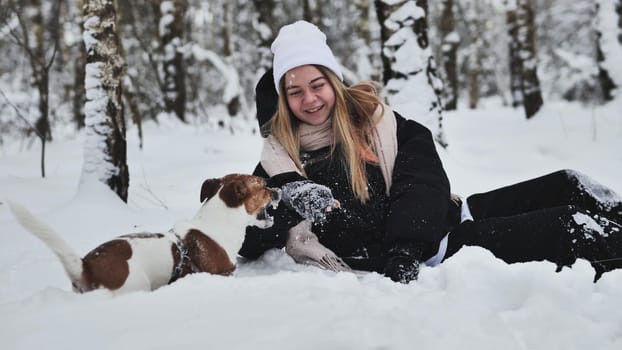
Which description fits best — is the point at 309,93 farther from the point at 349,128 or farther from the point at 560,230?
the point at 560,230

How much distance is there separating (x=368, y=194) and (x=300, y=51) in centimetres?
98

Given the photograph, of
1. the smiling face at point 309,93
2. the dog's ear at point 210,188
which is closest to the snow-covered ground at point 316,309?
the dog's ear at point 210,188

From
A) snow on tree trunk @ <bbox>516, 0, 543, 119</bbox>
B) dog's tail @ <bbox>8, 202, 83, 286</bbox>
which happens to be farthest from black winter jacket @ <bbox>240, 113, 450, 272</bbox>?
snow on tree trunk @ <bbox>516, 0, 543, 119</bbox>

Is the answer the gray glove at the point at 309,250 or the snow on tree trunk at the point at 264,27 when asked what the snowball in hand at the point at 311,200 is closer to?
the gray glove at the point at 309,250

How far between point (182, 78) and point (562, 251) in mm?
10560

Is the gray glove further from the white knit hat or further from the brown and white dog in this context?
the white knit hat

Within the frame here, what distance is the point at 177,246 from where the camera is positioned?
2258mm

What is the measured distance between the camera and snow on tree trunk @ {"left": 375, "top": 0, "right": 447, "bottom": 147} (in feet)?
18.7

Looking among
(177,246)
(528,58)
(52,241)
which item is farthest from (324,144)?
(528,58)

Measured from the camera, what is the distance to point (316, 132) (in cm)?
313

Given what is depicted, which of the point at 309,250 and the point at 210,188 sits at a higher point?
the point at 210,188

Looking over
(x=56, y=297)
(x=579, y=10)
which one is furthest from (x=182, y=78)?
(x=579, y=10)

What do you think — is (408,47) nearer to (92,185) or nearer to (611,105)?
(92,185)

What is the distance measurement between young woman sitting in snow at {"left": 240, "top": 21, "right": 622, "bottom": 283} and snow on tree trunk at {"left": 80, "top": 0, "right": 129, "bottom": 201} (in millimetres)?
1874
